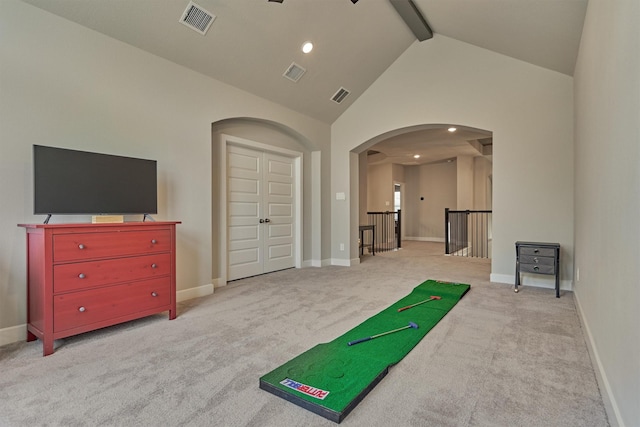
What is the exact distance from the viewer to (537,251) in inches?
164

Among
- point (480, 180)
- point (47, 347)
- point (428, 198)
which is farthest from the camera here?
point (428, 198)

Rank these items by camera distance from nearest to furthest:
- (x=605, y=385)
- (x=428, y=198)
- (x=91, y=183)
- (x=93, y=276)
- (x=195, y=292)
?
(x=605, y=385)
(x=93, y=276)
(x=91, y=183)
(x=195, y=292)
(x=428, y=198)

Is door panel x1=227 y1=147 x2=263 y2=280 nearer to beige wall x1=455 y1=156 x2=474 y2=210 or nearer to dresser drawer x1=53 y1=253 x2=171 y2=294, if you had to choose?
dresser drawer x1=53 y1=253 x2=171 y2=294

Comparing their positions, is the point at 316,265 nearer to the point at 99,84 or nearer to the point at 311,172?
the point at 311,172

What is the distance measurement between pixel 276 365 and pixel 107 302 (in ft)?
5.26

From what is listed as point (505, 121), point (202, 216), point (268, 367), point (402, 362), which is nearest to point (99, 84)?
point (202, 216)

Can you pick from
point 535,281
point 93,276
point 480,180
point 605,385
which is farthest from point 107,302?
point 480,180

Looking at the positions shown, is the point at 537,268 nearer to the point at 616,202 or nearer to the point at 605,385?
the point at 605,385

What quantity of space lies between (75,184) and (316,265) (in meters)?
4.20

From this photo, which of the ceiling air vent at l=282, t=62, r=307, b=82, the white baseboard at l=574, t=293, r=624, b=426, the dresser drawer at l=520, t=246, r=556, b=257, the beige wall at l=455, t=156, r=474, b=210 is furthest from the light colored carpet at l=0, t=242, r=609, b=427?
the beige wall at l=455, t=156, r=474, b=210

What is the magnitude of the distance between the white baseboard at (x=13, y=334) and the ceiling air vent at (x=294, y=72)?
13.2ft

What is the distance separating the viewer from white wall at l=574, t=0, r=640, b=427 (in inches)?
50.1

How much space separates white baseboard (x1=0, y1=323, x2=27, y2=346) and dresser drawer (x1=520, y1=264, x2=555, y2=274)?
5.31 meters

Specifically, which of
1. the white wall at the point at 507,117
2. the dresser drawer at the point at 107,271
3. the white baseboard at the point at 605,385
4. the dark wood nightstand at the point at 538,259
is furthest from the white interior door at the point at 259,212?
the white baseboard at the point at 605,385
